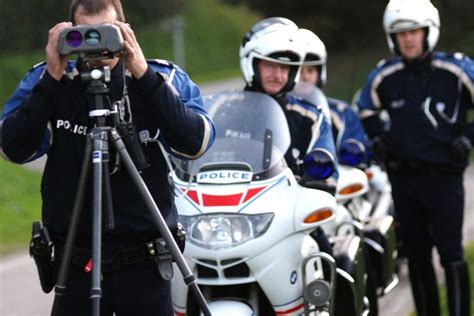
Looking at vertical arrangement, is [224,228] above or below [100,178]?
below

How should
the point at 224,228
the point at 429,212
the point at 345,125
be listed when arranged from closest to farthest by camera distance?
the point at 224,228, the point at 429,212, the point at 345,125

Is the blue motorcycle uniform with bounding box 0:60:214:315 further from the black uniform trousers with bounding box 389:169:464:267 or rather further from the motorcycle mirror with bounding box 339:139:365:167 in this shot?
the black uniform trousers with bounding box 389:169:464:267

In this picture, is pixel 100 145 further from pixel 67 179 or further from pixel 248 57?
pixel 248 57

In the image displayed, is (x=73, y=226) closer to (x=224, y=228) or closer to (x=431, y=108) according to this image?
(x=224, y=228)

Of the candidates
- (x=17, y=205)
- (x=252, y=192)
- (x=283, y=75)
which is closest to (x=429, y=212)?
(x=283, y=75)

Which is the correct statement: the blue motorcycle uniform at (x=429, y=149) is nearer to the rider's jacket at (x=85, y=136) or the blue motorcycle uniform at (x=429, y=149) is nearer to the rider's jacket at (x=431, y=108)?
the rider's jacket at (x=431, y=108)

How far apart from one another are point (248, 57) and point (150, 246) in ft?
7.17

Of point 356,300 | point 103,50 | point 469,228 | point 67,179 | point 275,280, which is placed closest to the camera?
point 103,50

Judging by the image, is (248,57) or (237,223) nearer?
(237,223)

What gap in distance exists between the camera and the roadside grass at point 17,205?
12.8m

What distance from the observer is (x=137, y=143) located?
4.44m

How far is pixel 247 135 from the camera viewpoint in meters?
6.00

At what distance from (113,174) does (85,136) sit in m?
0.17

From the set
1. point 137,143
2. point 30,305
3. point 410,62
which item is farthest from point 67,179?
point 30,305
